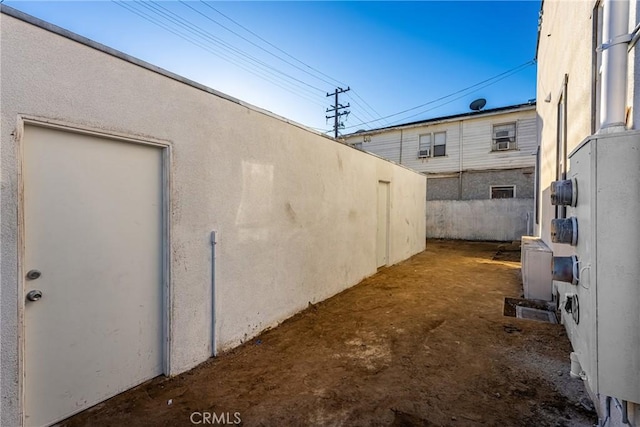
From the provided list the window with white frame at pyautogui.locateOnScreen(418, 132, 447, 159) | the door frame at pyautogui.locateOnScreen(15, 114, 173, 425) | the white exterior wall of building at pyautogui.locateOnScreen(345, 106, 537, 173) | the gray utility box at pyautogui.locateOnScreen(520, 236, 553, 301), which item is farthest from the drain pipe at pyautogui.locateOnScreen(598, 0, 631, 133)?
the window with white frame at pyautogui.locateOnScreen(418, 132, 447, 159)

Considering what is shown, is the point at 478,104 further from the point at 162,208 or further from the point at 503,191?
the point at 162,208

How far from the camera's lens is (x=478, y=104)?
624 inches

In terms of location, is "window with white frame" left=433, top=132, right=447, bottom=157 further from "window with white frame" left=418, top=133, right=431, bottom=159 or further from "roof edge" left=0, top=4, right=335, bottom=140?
"roof edge" left=0, top=4, right=335, bottom=140

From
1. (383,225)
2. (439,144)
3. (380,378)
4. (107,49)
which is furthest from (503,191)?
(107,49)

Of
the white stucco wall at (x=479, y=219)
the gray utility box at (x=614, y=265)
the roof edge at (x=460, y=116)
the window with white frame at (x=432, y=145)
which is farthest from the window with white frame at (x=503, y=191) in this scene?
the gray utility box at (x=614, y=265)

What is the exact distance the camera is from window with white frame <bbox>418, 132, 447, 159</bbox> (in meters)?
15.5

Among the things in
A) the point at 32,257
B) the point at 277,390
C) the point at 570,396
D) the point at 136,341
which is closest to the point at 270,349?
the point at 277,390

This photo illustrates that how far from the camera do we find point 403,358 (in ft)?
10.8

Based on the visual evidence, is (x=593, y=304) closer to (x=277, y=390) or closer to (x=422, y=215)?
(x=277, y=390)

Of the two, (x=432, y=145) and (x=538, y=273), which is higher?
(x=432, y=145)

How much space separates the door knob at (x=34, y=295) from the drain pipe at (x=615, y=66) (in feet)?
12.8

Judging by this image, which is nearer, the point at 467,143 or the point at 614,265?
the point at 614,265
